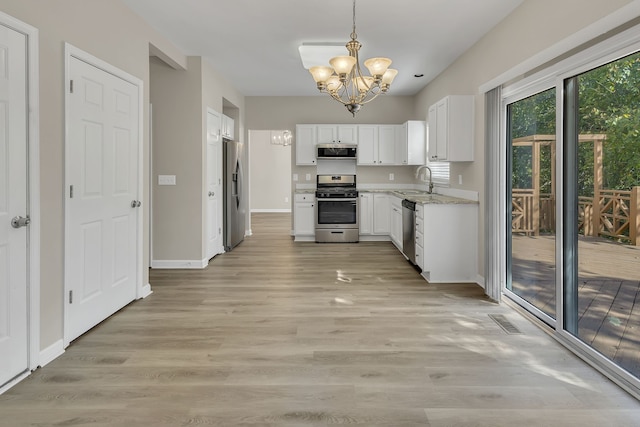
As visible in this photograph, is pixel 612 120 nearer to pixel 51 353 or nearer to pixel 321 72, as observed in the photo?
pixel 321 72

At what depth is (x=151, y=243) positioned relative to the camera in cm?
544

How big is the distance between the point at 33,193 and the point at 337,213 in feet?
17.5

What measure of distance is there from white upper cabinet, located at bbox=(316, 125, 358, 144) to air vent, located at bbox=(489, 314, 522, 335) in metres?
4.79

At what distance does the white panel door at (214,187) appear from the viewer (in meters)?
5.82

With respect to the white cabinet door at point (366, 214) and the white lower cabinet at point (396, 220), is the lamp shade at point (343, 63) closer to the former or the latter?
the white lower cabinet at point (396, 220)

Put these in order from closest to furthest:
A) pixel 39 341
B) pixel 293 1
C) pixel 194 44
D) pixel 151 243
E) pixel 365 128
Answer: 1. pixel 39 341
2. pixel 293 1
3. pixel 194 44
4. pixel 151 243
5. pixel 365 128

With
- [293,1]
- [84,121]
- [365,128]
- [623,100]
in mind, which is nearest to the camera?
[623,100]

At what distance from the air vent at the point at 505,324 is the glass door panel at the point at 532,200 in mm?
299

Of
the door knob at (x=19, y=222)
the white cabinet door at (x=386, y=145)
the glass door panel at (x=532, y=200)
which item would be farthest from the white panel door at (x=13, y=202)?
the white cabinet door at (x=386, y=145)

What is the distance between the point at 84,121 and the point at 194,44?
85.2 inches

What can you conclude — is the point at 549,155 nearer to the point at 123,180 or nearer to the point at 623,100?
the point at 623,100

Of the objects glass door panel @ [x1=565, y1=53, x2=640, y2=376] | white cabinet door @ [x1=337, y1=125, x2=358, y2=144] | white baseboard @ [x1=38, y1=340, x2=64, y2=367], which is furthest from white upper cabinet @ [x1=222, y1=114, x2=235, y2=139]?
glass door panel @ [x1=565, y1=53, x2=640, y2=376]

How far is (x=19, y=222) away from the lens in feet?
7.86

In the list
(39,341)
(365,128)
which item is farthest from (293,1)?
(365,128)
